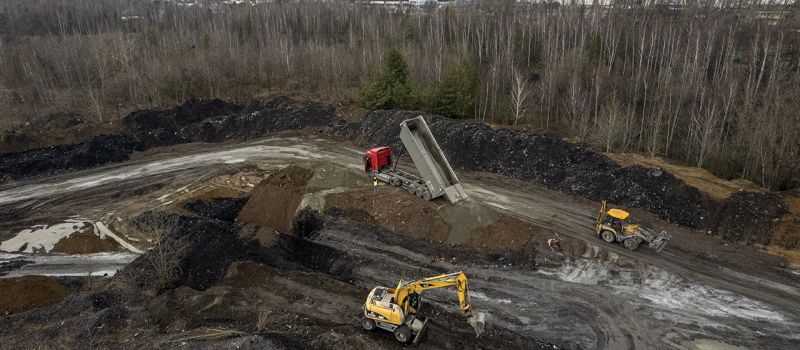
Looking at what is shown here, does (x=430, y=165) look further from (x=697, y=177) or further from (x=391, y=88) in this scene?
→ (x=697, y=177)

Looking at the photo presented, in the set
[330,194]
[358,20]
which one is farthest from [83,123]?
[358,20]

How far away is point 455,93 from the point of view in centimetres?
3400

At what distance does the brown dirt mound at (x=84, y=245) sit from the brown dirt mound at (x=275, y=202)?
5.62 m

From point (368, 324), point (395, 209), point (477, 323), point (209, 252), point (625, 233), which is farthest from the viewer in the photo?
point (395, 209)

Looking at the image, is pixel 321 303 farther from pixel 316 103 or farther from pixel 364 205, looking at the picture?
pixel 316 103

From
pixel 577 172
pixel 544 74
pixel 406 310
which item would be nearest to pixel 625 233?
pixel 577 172

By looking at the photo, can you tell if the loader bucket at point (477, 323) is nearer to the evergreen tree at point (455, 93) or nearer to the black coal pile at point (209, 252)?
the black coal pile at point (209, 252)

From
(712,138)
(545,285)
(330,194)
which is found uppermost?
(712,138)

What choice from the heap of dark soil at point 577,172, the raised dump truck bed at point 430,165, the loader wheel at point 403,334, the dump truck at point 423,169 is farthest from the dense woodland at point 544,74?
the loader wheel at point 403,334

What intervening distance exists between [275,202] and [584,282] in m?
14.8

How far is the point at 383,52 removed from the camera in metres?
46.8

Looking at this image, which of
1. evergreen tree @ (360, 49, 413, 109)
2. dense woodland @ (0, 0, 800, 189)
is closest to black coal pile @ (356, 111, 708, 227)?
evergreen tree @ (360, 49, 413, 109)

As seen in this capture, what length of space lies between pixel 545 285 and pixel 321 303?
27.4 ft

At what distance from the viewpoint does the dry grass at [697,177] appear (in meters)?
22.4
